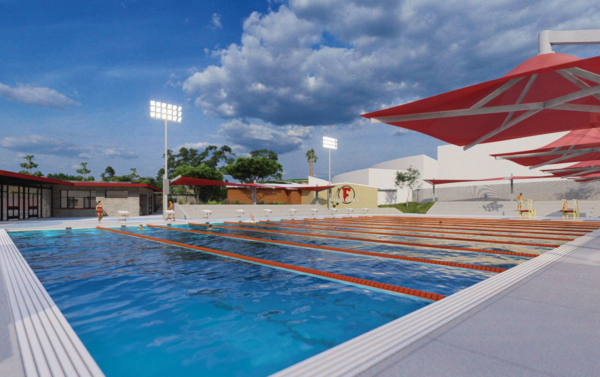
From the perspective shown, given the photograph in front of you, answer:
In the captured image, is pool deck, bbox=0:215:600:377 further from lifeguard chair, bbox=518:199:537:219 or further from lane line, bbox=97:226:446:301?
lifeguard chair, bbox=518:199:537:219

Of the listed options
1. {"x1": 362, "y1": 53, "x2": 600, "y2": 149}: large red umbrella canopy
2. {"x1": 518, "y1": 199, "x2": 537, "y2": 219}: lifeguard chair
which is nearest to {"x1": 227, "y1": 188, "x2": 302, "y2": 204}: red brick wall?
{"x1": 518, "y1": 199, "x2": 537, "y2": 219}: lifeguard chair

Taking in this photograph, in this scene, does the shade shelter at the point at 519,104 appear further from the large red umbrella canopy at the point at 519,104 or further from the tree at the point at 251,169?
the tree at the point at 251,169

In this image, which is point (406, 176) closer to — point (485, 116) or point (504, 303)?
point (485, 116)

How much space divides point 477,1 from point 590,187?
20.6m

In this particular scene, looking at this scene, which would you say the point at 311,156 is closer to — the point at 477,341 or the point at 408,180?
the point at 408,180

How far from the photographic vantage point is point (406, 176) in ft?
115

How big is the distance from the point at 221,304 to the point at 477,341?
2699mm

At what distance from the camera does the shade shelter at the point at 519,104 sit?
382cm

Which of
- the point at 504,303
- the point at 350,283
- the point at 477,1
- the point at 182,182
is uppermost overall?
the point at 477,1

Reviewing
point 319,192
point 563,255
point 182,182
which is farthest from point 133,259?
point 319,192

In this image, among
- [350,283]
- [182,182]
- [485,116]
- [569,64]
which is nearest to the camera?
[569,64]

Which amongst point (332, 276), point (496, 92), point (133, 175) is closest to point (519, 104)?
point (496, 92)

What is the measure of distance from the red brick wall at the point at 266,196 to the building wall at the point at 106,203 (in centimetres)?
811

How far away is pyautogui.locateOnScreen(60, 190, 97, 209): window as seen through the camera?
20.5 metres
